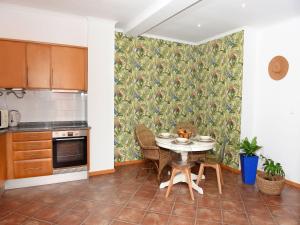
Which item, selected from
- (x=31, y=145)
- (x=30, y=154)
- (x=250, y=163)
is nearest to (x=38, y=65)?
(x=31, y=145)

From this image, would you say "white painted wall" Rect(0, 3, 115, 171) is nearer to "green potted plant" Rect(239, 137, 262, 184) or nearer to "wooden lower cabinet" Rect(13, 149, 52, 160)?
"wooden lower cabinet" Rect(13, 149, 52, 160)

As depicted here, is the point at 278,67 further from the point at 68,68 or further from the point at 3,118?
the point at 3,118

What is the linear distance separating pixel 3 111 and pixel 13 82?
1.52 feet

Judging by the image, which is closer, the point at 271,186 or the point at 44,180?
the point at 271,186

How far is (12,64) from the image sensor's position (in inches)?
133

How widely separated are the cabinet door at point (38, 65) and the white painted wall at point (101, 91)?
0.67 metres

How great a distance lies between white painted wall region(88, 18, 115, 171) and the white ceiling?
289 millimetres

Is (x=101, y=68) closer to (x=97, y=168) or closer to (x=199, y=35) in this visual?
(x=97, y=168)

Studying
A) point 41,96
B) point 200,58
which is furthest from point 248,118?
point 41,96

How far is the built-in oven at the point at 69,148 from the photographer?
3.53 metres

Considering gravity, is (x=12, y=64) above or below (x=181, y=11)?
below

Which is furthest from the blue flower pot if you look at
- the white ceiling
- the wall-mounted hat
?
the white ceiling

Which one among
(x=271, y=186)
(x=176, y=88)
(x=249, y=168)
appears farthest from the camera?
(x=176, y=88)

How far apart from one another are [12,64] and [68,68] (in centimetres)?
81
